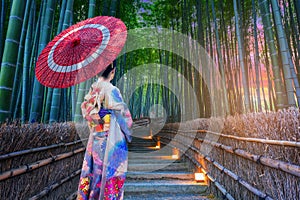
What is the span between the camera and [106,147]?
6.25 ft

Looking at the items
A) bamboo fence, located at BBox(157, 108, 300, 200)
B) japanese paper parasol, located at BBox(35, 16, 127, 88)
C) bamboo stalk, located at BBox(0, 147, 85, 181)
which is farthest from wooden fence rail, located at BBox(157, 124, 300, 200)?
bamboo stalk, located at BBox(0, 147, 85, 181)

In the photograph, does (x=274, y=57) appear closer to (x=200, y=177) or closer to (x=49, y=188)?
(x=200, y=177)

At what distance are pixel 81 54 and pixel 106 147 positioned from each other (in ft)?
Answer: 2.49

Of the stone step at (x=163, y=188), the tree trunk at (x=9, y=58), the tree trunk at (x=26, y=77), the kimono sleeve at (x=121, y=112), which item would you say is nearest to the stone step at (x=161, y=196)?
the stone step at (x=163, y=188)

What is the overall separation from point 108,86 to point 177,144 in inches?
155

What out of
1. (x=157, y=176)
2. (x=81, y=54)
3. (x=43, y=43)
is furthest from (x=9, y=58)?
(x=157, y=176)

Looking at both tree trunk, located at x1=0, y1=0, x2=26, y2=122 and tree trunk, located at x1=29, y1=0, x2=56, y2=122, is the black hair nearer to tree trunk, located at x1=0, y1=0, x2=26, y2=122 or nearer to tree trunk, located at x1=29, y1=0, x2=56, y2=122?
tree trunk, located at x1=0, y1=0, x2=26, y2=122

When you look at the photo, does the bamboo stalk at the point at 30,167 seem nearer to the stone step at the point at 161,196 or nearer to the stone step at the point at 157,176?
the stone step at the point at 161,196

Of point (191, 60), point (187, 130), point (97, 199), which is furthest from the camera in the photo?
point (191, 60)

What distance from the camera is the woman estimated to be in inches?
74.7

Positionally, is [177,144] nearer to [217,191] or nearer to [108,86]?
[217,191]

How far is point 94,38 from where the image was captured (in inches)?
70.7

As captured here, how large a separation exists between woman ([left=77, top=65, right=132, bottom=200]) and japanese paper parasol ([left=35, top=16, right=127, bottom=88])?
318mm

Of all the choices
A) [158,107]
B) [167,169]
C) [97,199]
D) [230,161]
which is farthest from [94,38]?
[158,107]
